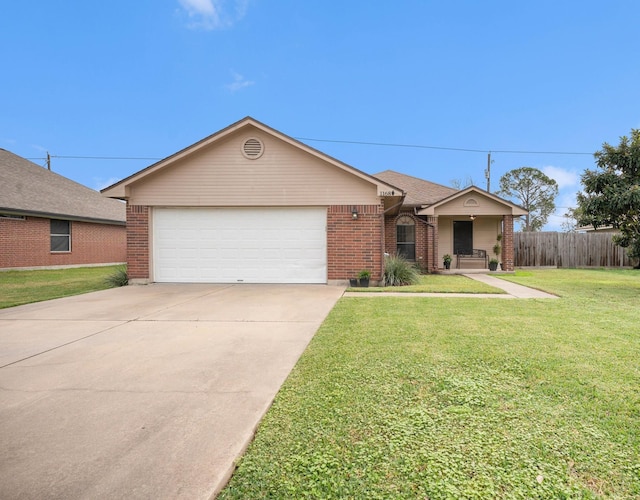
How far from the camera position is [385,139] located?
28.5 m

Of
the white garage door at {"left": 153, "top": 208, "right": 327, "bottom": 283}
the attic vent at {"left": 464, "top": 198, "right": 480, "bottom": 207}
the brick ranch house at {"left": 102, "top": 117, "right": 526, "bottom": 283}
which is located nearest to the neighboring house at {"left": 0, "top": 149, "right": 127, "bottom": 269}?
the brick ranch house at {"left": 102, "top": 117, "right": 526, "bottom": 283}

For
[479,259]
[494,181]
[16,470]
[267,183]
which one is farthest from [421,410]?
[494,181]

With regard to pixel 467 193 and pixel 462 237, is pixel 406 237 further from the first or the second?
pixel 467 193

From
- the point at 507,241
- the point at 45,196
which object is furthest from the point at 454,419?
the point at 45,196

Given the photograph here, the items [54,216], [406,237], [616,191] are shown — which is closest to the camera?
[616,191]

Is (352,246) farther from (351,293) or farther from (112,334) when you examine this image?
(112,334)

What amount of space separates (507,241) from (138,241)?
14365 millimetres

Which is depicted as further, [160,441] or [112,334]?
[112,334]

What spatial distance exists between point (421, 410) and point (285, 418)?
1.01 metres

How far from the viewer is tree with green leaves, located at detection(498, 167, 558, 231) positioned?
3184cm

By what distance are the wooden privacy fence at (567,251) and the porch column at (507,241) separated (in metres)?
3.19

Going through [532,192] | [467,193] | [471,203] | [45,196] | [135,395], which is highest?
[532,192]

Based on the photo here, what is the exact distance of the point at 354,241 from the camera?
10.1m

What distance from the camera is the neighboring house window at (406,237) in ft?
50.1
